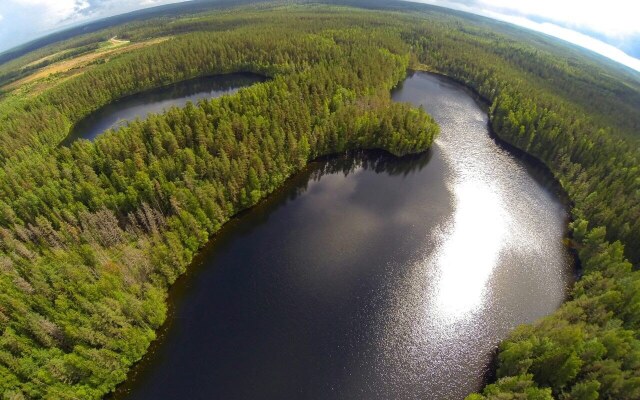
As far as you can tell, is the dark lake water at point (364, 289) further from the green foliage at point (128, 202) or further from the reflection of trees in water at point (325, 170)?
the green foliage at point (128, 202)

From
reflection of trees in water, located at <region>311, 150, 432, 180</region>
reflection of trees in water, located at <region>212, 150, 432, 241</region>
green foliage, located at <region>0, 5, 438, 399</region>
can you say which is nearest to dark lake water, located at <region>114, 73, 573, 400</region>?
reflection of trees in water, located at <region>212, 150, 432, 241</region>

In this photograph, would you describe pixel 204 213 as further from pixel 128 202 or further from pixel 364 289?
pixel 364 289

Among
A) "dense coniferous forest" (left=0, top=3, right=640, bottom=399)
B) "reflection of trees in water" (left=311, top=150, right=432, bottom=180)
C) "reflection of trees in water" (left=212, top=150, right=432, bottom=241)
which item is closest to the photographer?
"dense coniferous forest" (left=0, top=3, right=640, bottom=399)

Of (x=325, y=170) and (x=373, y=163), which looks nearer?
(x=325, y=170)

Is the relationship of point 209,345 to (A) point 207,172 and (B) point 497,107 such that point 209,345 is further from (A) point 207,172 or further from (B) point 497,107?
(B) point 497,107

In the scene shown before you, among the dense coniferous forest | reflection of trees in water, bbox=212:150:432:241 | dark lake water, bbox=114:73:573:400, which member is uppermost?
the dense coniferous forest

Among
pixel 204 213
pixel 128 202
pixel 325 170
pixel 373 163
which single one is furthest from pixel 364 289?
pixel 128 202

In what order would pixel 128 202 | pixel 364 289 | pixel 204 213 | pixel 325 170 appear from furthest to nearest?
pixel 325 170, pixel 128 202, pixel 204 213, pixel 364 289

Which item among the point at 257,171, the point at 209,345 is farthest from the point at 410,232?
the point at 209,345

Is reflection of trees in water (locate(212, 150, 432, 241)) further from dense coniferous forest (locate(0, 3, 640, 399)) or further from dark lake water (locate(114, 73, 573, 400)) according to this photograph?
dense coniferous forest (locate(0, 3, 640, 399))
